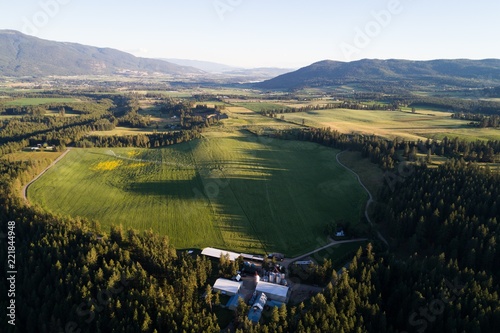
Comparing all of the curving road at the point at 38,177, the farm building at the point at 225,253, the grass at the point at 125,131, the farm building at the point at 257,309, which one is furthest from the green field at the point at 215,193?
the grass at the point at 125,131

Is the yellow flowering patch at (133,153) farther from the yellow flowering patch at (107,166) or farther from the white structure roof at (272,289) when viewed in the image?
the white structure roof at (272,289)

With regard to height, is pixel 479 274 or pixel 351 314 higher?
pixel 479 274

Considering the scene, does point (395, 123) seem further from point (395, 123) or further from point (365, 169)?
point (365, 169)

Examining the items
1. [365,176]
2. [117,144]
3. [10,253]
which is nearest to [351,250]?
[365,176]

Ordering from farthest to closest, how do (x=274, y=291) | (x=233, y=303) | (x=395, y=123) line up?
(x=395, y=123)
(x=274, y=291)
(x=233, y=303)

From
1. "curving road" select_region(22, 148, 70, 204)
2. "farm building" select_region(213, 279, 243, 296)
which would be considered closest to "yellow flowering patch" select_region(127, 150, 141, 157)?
"curving road" select_region(22, 148, 70, 204)

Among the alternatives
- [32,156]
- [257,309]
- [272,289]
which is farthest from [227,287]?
[32,156]

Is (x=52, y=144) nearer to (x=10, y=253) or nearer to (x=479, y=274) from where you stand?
(x=10, y=253)
